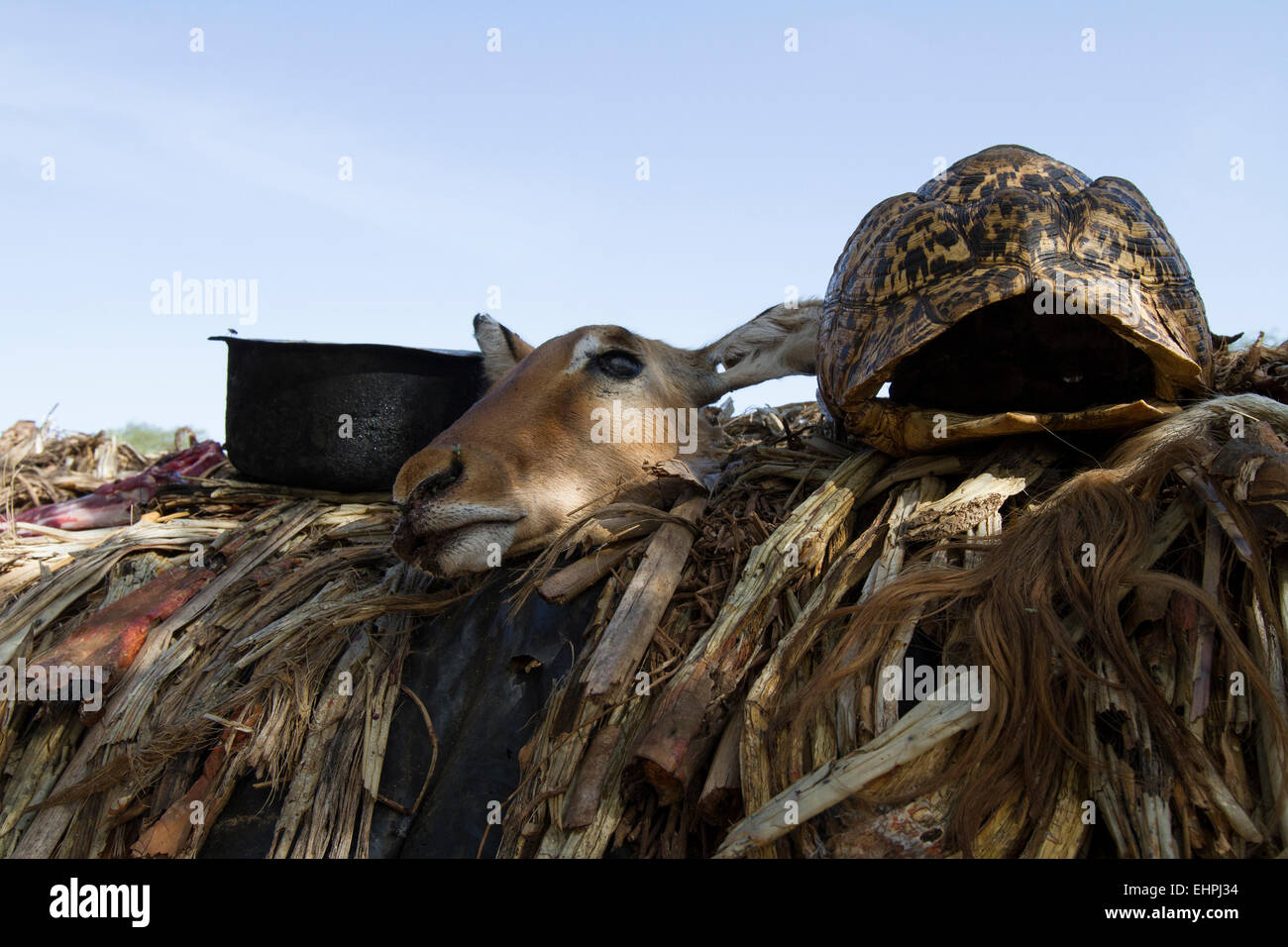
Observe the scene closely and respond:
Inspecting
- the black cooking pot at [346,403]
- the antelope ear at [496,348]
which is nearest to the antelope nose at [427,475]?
the antelope ear at [496,348]

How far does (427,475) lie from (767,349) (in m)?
1.74

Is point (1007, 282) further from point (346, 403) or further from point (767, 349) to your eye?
point (346, 403)

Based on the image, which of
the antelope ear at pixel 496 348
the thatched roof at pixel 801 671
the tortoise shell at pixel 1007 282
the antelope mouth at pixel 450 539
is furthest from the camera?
the antelope ear at pixel 496 348

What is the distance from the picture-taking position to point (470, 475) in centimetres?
335

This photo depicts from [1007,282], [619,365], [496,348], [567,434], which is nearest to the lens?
[1007,282]

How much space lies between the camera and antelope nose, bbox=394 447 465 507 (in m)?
3.28

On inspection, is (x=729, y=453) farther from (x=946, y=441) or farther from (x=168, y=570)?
(x=168, y=570)

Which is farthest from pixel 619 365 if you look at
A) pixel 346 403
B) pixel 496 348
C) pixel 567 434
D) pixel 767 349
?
pixel 346 403

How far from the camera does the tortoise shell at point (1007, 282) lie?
9.43 ft

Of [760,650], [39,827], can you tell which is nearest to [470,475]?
[760,650]

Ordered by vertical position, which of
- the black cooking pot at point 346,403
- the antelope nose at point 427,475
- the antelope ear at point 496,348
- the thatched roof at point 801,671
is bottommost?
the thatched roof at point 801,671

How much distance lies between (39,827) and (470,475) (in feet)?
6.54

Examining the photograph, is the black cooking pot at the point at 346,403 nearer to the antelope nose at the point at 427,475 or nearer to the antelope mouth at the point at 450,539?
the antelope nose at the point at 427,475

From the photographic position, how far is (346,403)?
15.7 feet
